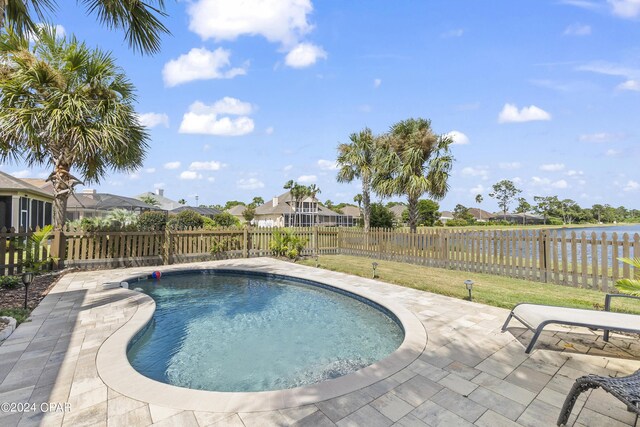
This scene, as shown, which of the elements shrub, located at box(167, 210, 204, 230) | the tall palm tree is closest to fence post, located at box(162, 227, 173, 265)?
shrub, located at box(167, 210, 204, 230)

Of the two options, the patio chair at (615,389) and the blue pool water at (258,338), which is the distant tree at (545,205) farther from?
the patio chair at (615,389)

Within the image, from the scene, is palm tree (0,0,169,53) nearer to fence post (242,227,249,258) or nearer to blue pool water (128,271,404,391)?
blue pool water (128,271,404,391)

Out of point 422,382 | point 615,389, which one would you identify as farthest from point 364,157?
point 615,389

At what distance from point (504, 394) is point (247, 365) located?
8.91 ft

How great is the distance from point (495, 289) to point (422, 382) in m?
4.59

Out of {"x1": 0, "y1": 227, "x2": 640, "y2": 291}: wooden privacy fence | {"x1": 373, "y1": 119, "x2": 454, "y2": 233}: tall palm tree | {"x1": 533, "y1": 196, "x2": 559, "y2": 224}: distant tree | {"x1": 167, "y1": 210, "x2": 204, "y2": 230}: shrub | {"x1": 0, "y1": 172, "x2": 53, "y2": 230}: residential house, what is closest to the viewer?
{"x1": 0, "y1": 227, "x2": 640, "y2": 291}: wooden privacy fence

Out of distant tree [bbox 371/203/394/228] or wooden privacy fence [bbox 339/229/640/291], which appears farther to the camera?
distant tree [bbox 371/203/394/228]

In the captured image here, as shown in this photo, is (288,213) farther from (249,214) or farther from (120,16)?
(120,16)

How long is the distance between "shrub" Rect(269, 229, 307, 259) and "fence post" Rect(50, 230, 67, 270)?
6329mm

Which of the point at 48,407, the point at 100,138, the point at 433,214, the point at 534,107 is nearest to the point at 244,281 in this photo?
the point at 100,138

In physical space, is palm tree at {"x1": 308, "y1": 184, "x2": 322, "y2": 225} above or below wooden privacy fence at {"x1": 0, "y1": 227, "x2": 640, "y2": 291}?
above

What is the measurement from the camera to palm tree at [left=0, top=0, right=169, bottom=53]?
16.1 ft

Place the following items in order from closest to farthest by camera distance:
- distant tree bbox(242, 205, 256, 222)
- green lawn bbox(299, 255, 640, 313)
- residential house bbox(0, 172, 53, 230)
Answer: green lawn bbox(299, 255, 640, 313), residential house bbox(0, 172, 53, 230), distant tree bbox(242, 205, 256, 222)

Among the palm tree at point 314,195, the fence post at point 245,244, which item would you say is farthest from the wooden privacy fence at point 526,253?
the palm tree at point 314,195
